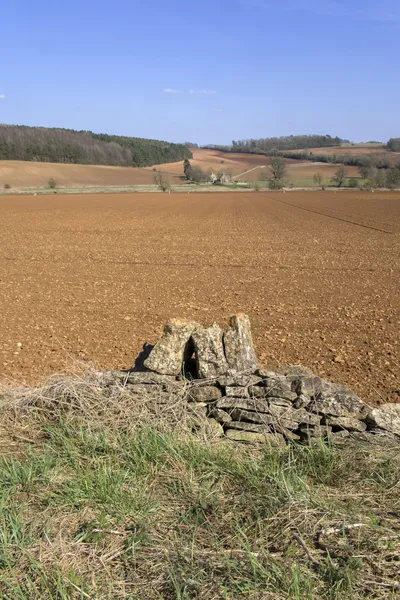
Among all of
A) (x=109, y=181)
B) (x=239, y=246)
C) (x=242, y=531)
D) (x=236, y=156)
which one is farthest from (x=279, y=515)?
(x=236, y=156)

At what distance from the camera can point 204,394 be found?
457 centimetres

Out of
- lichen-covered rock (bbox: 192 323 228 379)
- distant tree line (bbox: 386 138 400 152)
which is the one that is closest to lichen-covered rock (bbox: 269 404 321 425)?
lichen-covered rock (bbox: 192 323 228 379)

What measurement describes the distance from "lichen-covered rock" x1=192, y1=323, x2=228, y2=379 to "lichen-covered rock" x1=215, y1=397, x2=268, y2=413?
38 centimetres

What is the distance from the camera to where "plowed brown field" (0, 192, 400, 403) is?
7871mm

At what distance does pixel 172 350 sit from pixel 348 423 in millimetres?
1816

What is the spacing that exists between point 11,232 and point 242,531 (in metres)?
27.6

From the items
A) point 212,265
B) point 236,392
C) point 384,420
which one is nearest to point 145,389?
point 236,392

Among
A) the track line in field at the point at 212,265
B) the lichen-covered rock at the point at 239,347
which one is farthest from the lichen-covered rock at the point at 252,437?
the track line in field at the point at 212,265

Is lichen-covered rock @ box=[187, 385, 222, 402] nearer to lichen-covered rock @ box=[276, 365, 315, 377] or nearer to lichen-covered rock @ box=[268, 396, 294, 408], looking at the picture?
lichen-covered rock @ box=[268, 396, 294, 408]

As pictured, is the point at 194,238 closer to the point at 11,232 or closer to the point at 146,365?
the point at 11,232

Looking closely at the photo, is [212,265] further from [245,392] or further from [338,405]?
[338,405]

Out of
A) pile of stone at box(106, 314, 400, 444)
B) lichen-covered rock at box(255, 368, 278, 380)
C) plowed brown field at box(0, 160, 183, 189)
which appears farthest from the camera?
plowed brown field at box(0, 160, 183, 189)

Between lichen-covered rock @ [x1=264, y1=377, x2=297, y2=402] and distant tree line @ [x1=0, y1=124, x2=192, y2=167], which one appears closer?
lichen-covered rock @ [x1=264, y1=377, x2=297, y2=402]

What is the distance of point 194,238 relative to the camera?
24516 millimetres
